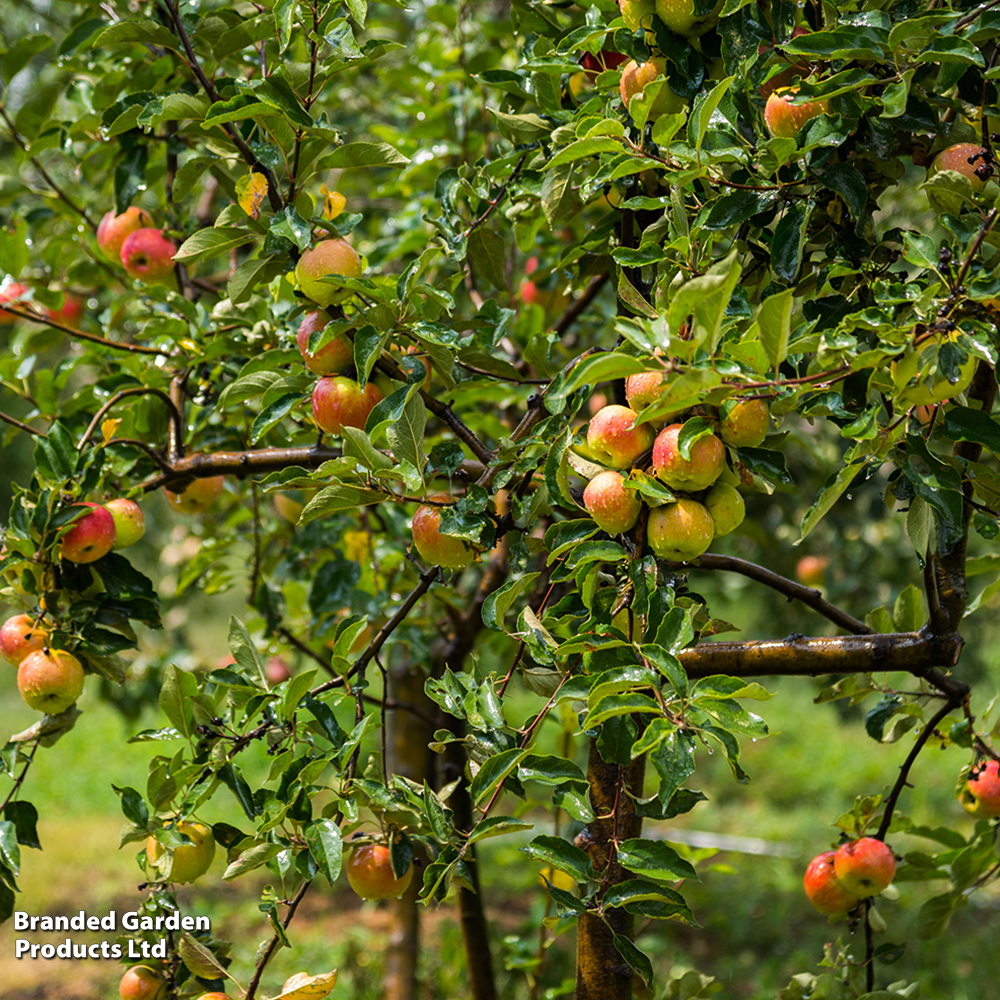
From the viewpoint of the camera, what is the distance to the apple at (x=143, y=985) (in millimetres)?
883

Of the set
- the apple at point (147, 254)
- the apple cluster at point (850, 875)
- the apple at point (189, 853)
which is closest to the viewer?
the apple at point (189, 853)

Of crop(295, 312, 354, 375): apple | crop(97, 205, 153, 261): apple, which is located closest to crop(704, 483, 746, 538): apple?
crop(295, 312, 354, 375): apple

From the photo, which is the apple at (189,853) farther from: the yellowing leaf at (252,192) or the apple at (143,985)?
the yellowing leaf at (252,192)

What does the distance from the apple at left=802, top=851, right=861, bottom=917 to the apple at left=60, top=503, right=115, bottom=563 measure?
34.3 inches

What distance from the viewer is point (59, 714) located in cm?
104

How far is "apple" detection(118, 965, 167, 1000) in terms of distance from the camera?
2.90ft

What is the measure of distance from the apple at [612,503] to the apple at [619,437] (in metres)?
0.02

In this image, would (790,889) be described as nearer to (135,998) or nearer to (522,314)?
(522,314)

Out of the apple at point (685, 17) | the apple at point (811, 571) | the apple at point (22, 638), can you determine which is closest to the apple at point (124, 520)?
the apple at point (22, 638)

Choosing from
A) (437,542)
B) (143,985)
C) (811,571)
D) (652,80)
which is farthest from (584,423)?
(811,571)

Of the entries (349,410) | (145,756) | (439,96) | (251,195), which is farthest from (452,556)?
(145,756)

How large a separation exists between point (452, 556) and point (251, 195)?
1.27 ft

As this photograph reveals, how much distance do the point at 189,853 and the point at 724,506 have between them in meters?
0.62

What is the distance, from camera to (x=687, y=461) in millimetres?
674
